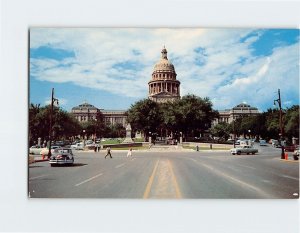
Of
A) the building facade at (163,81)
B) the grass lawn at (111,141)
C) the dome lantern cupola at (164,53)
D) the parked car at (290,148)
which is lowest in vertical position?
the parked car at (290,148)

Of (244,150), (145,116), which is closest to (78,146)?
(145,116)

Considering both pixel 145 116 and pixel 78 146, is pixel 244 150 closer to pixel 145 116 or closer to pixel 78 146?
pixel 145 116

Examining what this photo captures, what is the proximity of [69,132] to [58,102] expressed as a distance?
1286 millimetres

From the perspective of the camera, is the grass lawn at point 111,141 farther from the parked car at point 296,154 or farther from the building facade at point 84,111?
the parked car at point 296,154

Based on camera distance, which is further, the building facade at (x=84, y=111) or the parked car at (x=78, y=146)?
the parked car at (x=78, y=146)

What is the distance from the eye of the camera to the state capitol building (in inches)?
348

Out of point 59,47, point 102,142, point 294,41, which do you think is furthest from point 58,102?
point 294,41

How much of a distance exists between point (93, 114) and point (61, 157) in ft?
4.63

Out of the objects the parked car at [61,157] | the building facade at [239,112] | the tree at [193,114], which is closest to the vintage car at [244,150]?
the building facade at [239,112]

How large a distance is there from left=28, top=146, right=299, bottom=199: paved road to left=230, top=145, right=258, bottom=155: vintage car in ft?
0.57

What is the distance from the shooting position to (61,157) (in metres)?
9.45

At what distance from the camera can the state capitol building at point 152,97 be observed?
8844 mm
